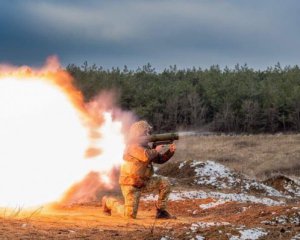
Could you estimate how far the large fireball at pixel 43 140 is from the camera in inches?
682

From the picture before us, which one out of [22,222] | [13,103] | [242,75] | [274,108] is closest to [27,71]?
[13,103]

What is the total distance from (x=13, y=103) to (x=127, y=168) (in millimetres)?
4605

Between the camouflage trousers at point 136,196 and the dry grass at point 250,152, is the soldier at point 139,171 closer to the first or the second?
the camouflage trousers at point 136,196

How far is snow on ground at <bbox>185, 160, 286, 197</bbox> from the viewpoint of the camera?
27327 mm

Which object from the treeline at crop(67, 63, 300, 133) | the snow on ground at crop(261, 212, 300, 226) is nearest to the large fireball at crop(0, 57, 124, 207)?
the snow on ground at crop(261, 212, 300, 226)

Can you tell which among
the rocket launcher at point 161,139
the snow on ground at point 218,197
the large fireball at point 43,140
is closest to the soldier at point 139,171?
the rocket launcher at point 161,139

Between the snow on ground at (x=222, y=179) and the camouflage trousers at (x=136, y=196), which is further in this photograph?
the snow on ground at (x=222, y=179)

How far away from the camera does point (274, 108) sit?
291ft

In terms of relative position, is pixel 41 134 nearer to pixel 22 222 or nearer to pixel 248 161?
pixel 22 222

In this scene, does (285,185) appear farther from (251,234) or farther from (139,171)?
(251,234)

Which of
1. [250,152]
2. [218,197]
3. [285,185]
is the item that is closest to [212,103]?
[250,152]

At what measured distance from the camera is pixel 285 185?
2972 centimetres

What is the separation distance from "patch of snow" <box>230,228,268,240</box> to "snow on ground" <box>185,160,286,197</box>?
16.4m

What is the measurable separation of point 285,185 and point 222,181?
3.44 metres
